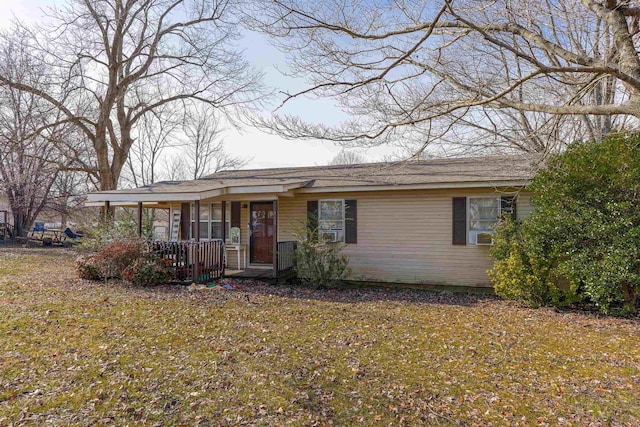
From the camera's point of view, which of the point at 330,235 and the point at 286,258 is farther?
the point at 330,235

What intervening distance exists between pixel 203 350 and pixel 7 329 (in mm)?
3193

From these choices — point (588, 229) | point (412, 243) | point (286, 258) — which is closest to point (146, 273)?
point (286, 258)

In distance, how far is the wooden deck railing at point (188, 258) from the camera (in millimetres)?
9938

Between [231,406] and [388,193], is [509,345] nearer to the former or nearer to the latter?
[231,406]

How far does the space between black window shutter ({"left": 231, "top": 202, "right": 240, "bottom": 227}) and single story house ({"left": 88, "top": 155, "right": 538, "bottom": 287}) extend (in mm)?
33

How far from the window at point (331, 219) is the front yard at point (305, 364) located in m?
3.39

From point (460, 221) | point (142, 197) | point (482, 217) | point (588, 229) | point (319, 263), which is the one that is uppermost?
point (142, 197)

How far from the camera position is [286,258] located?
1110 centimetres

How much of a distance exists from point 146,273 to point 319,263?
434 centimetres

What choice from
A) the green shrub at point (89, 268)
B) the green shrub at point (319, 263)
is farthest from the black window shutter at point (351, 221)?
the green shrub at point (89, 268)

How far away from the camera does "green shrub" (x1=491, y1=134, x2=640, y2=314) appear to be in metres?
6.98

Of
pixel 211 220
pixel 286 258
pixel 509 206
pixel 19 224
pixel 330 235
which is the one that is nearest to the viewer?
pixel 509 206

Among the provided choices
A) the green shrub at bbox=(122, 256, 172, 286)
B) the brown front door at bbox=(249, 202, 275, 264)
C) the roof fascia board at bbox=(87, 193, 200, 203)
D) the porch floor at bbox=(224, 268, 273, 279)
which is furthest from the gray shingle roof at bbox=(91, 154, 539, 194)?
the porch floor at bbox=(224, 268, 273, 279)

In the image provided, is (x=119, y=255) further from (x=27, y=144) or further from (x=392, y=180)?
(x=27, y=144)
